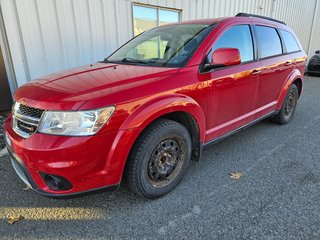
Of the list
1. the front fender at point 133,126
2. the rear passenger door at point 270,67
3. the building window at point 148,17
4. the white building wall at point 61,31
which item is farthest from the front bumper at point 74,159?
the building window at point 148,17

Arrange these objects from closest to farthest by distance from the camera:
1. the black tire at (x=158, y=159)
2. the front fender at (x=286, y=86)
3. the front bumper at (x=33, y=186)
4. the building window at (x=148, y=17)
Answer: the front bumper at (x=33, y=186) → the black tire at (x=158, y=159) → the front fender at (x=286, y=86) → the building window at (x=148, y=17)

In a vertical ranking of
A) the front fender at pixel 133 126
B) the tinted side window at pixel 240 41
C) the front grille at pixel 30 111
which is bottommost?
the front fender at pixel 133 126

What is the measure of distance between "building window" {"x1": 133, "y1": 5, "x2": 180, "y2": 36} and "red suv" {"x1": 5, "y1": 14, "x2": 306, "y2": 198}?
275cm

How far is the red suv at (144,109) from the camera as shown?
1.91 metres

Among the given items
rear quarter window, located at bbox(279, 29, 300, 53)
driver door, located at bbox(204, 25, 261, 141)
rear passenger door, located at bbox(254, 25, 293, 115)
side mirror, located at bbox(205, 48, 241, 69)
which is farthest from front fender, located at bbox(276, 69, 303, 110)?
side mirror, located at bbox(205, 48, 241, 69)

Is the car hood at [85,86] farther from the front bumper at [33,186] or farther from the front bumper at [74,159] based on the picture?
the front bumper at [33,186]

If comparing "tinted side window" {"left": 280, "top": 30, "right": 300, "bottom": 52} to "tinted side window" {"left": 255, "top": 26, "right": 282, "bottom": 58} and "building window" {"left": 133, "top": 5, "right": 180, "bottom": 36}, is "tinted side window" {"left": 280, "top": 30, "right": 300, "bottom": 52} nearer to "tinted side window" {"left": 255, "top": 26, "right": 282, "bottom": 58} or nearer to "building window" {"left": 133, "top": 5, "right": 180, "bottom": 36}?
"tinted side window" {"left": 255, "top": 26, "right": 282, "bottom": 58}

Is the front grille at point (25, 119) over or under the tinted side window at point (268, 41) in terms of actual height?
under

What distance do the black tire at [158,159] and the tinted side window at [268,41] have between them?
75.2 inches

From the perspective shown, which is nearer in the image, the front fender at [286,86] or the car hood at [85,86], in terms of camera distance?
the car hood at [85,86]

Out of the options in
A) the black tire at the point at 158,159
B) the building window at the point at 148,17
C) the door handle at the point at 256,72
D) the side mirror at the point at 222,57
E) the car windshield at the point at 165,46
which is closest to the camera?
the black tire at the point at 158,159

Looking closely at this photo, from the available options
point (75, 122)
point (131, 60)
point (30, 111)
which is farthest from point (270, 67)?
point (30, 111)

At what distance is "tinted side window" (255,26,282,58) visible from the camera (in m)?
3.50

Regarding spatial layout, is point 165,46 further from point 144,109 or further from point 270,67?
point 270,67
